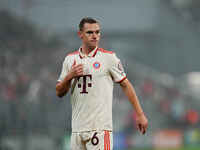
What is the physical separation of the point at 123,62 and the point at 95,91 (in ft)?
32.7

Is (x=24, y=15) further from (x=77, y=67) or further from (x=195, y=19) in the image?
(x=77, y=67)

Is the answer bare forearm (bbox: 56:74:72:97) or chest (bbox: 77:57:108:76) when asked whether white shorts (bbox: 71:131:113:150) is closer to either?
bare forearm (bbox: 56:74:72:97)

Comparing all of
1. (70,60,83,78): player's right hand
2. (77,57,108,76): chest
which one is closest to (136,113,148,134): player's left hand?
(77,57,108,76): chest

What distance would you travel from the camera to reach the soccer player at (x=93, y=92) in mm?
3936

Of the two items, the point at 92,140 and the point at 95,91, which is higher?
the point at 95,91

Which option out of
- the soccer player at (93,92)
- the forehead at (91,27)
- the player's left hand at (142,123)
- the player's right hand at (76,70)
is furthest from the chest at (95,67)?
the player's left hand at (142,123)

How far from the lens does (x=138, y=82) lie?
45.3 ft

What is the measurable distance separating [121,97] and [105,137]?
9558 millimetres

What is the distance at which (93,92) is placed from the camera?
3988mm

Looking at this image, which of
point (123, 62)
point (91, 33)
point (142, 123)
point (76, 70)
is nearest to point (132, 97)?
point (142, 123)

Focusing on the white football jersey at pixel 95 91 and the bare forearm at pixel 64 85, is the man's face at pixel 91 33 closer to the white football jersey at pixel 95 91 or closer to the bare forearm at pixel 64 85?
the white football jersey at pixel 95 91

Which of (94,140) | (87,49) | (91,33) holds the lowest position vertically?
(94,140)

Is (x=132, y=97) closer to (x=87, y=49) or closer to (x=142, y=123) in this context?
(x=142, y=123)

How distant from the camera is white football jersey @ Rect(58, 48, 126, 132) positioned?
156 inches
